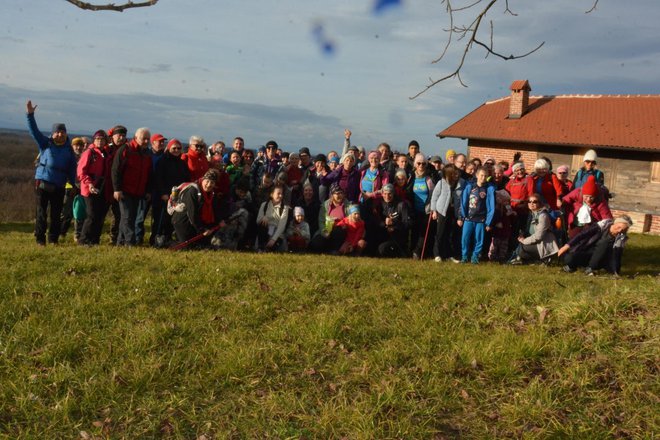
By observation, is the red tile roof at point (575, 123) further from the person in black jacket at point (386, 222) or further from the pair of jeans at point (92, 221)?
the pair of jeans at point (92, 221)

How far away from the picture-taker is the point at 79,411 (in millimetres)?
3805

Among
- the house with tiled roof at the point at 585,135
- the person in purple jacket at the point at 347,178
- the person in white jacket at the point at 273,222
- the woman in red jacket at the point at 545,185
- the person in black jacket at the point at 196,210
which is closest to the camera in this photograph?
the person in black jacket at the point at 196,210

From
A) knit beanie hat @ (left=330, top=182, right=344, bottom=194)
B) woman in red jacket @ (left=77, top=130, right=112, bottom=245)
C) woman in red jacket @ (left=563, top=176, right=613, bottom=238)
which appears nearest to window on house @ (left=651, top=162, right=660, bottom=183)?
woman in red jacket @ (left=563, top=176, right=613, bottom=238)

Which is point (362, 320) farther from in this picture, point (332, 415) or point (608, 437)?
point (608, 437)

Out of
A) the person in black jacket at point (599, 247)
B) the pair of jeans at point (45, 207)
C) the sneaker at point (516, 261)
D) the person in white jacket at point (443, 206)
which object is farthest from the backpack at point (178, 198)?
the person in black jacket at point (599, 247)

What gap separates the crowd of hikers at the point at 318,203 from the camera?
28.8ft

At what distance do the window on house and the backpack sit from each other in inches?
741

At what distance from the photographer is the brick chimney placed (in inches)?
1000

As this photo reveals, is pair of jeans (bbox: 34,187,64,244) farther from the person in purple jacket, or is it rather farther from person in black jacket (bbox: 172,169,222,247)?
the person in purple jacket

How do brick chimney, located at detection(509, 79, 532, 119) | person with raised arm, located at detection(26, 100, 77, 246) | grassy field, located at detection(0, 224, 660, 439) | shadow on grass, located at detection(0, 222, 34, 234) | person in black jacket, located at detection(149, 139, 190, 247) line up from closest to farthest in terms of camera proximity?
grassy field, located at detection(0, 224, 660, 439)
person with raised arm, located at detection(26, 100, 77, 246)
person in black jacket, located at detection(149, 139, 190, 247)
shadow on grass, located at detection(0, 222, 34, 234)
brick chimney, located at detection(509, 79, 532, 119)

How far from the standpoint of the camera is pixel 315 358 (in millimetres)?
4461

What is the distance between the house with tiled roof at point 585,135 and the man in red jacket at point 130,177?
60.7 feet

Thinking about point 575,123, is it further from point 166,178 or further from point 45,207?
point 45,207

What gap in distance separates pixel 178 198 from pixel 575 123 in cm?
2005
